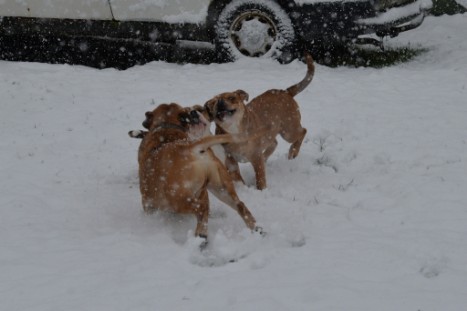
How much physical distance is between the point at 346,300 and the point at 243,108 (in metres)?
2.60

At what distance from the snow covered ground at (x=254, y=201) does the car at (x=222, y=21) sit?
0.37 meters

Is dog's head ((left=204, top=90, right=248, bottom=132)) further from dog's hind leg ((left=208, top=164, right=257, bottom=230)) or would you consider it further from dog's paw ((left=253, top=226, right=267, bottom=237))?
dog's paw ((left=253, top=226, right=267, bottom=237))

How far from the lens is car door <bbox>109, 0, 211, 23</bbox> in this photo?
845 cm

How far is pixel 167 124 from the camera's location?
4922mm

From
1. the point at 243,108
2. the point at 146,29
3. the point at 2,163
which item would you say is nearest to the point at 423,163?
the point at 243,108

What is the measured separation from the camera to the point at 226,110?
17.6 feet

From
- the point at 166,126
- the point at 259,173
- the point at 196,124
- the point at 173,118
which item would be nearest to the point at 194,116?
the point at 196,124

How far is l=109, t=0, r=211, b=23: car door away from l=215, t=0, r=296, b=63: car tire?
0.31 meters

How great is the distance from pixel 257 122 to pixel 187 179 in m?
1.73

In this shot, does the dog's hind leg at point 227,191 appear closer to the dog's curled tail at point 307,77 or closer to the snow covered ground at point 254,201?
the snow covered ground at point 254,201

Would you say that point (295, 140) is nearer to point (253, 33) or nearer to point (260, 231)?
point (260, 231)

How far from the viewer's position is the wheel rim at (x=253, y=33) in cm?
848

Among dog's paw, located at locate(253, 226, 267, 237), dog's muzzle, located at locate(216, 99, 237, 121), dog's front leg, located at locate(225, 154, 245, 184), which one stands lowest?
dog's paw, located at locate(253, 226, 267, 237)

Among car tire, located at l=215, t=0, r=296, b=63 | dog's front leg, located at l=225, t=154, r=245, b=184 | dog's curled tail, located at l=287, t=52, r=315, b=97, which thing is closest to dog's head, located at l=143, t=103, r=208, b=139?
dog's front leg, located at l=225, t=154, r=245, b=184
